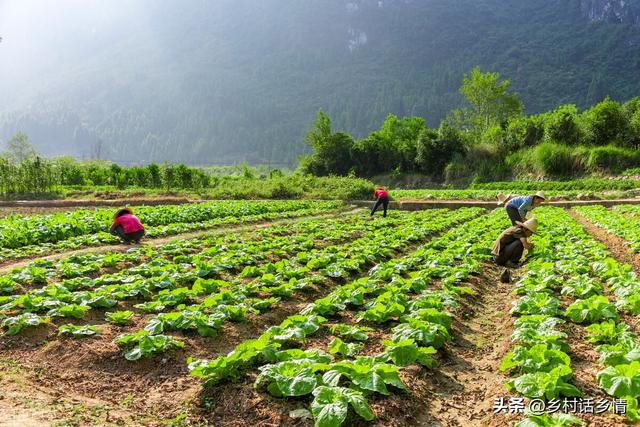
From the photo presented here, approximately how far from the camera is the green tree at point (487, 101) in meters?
69.9

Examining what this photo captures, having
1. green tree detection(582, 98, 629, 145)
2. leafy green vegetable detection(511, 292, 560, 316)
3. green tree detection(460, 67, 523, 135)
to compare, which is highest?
green tree detection(460, 67, 523, 135)

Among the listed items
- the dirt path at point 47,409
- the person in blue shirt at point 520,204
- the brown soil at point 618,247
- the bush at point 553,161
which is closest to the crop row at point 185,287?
the dirt path at point 47,409

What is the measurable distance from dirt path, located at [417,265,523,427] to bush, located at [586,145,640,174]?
41965 mm

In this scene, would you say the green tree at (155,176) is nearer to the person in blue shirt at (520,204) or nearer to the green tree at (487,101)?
the person in blue shirt at (520,204)

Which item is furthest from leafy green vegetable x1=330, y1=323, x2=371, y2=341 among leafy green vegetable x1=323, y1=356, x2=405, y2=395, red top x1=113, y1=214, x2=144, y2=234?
red top x1=113, y1=214, x2=144, y2=234

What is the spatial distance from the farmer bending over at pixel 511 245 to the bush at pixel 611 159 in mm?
38123

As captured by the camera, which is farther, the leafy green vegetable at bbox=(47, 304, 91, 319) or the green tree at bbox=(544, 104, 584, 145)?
the green tree at bbox=(544, 104, 584, 145)

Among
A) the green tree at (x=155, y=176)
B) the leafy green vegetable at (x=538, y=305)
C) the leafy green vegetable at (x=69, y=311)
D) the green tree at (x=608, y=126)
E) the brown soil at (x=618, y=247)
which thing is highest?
the green tree at (x=608, y=126)

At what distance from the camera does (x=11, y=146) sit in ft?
248

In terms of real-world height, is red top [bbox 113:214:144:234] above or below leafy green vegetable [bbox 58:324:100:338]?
above

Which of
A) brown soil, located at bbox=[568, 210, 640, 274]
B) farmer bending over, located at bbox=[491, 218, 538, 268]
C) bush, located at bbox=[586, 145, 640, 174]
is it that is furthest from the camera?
bush, located at bbox=[586, 145, 640, 174]

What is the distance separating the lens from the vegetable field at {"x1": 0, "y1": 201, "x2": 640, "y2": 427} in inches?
157

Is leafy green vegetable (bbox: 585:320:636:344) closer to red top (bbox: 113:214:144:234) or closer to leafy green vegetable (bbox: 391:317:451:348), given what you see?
leafy green vegetable (bbox: 391:317:451:348)

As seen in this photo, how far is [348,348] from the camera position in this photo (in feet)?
16.5
